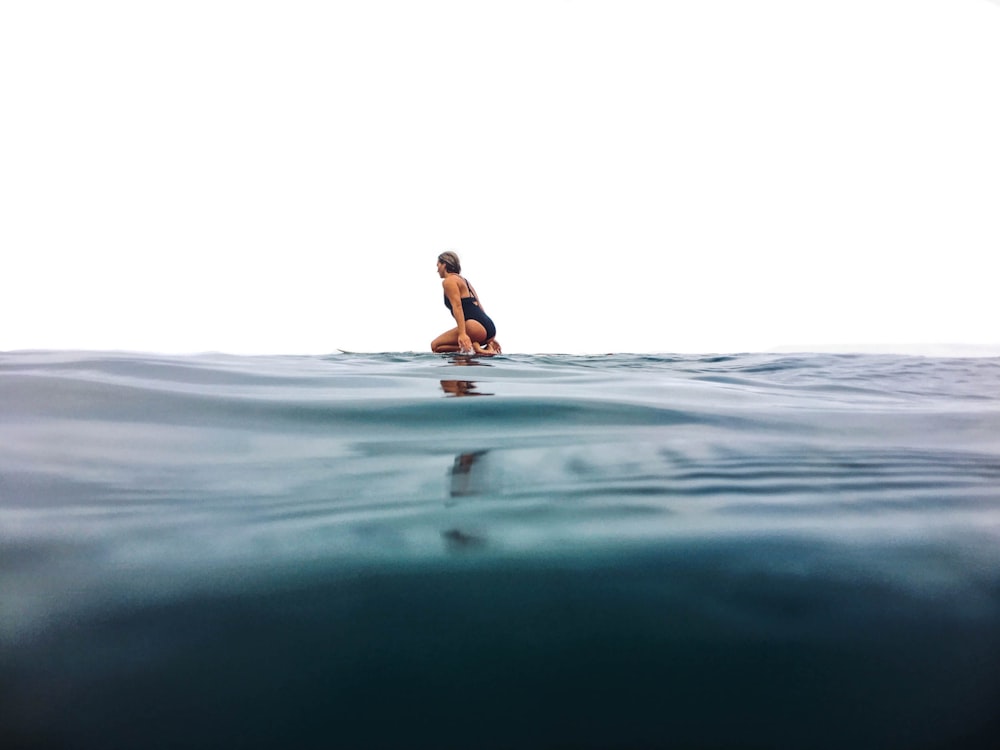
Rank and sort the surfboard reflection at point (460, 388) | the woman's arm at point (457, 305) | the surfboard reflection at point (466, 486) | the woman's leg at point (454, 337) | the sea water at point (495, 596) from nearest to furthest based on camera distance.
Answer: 1. the sea water at point (495, 596)
2. the surfboard reflection at point (466, 486)
3. the surfboard reflection at point (460, 388)
4. the woman's arm at point (457, 305)
5. the woman's leg at point (454, 337)

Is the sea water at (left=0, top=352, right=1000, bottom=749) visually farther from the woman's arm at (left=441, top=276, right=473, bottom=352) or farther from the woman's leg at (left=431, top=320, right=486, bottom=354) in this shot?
the woman's leg at (left=431, top=320, right=486, bottom=354)

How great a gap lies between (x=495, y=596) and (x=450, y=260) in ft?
24.1

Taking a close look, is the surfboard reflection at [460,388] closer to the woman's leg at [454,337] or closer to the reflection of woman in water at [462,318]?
the reflection of woman in water at [462,318]

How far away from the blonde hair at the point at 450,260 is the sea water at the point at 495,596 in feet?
21.0

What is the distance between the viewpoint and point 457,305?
780cm

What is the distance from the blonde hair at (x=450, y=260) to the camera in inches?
313

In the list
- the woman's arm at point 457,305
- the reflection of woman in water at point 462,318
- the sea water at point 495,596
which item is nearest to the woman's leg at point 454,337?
the reflection of woman in water at point 462,318

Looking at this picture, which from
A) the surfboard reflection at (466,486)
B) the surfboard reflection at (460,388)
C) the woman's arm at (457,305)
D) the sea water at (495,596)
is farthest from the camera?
the woman's arm at (457,305)

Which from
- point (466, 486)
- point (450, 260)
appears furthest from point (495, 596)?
point (450, 260)

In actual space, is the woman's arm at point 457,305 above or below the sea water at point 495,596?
above

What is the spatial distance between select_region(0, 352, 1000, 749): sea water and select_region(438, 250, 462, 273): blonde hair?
252 inches

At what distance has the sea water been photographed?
0.69 metres

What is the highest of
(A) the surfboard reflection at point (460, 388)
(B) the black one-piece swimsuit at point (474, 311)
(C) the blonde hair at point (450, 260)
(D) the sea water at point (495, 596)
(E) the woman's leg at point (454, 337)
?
(C) the blonde hair at point (450, 260)

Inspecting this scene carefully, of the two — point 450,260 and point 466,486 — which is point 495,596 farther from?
point 450,260
